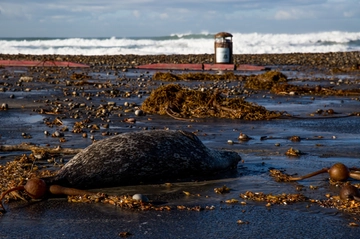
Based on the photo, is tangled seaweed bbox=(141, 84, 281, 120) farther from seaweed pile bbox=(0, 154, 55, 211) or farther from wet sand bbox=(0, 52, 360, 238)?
seaweed pile bbox=(0, 154, 55, 211)

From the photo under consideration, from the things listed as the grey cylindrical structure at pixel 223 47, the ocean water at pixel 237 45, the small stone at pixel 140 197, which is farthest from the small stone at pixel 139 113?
the ocean water at pixel 237 45

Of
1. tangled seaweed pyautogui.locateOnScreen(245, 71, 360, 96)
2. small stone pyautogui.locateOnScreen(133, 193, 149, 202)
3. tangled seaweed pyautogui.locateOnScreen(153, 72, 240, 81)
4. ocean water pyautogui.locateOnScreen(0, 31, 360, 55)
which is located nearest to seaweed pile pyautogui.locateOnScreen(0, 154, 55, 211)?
small stone pyautogui.locateOnScreen(133, 193, 149, 202)

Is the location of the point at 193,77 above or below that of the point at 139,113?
above

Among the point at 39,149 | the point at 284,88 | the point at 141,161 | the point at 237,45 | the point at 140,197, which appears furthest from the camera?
the point at 237,45

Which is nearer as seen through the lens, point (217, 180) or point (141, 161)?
point (141, 161)

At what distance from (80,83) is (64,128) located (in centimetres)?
996

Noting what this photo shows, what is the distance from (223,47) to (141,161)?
2217 centimetres

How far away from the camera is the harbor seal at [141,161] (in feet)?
19.7

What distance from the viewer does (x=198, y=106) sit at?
1220 centimetres

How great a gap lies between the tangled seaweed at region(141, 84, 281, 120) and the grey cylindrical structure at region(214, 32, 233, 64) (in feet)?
49.6

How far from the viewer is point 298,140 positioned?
9.00m

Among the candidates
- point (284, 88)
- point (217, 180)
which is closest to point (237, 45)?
point (284, 88)

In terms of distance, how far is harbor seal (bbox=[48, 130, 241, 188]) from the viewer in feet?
19.7

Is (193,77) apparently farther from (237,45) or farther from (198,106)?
(237,45)
